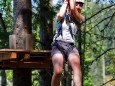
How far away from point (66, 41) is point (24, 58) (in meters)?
1.80

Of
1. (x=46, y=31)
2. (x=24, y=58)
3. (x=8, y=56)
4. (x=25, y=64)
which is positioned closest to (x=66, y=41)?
(x=8, y=56)

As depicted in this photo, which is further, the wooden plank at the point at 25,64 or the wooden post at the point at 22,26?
the wooden post at the point at 22,26

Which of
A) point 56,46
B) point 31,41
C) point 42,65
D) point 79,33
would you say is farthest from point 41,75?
point 56,46

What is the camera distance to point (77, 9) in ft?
15.3

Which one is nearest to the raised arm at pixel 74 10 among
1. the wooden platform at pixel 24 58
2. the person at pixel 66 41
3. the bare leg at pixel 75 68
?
the person at pixel 66 41

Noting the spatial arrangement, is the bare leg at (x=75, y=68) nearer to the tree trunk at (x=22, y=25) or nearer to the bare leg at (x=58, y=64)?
the bare leg at (x=58, y=64)

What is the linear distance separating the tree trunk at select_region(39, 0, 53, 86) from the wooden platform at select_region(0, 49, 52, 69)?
1.87 meters

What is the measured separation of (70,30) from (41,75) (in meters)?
5.21

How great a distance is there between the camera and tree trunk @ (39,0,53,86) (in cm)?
916

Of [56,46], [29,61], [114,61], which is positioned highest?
[56,46]

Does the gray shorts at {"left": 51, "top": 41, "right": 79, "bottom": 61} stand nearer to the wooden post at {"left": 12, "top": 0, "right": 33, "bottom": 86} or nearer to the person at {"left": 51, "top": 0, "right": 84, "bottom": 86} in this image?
the person at {"left": 51, "top": 0, "right": 84, "bottom": 86}

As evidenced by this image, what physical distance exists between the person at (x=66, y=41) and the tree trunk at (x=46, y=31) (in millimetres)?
4390

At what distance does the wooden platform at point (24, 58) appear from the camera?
592 cm

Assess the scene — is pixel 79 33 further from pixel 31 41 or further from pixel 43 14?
pixel 31 41
